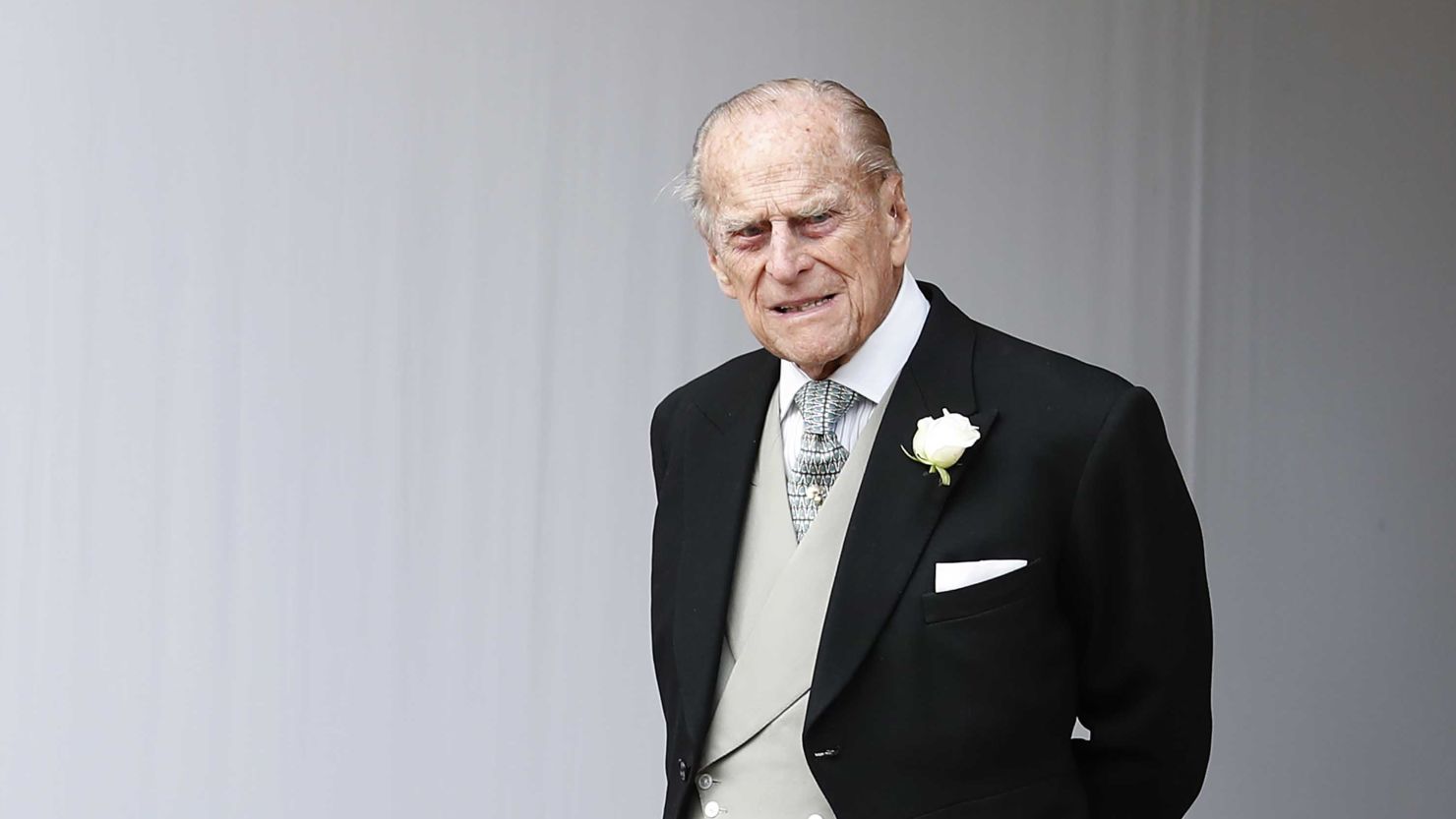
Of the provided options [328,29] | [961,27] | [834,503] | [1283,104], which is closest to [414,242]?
[328,29]

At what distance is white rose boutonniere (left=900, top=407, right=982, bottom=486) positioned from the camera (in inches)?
67.1

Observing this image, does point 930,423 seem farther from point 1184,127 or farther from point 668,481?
point 1184,127

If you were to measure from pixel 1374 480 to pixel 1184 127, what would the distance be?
41.5 inches

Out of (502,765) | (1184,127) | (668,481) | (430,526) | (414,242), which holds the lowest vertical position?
(502,765)

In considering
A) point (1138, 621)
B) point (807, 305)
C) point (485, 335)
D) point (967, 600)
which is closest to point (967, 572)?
point (967, 600)

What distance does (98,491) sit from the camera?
329 cm

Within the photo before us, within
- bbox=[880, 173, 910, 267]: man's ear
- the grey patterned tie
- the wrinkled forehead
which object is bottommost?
the grey patterned tie

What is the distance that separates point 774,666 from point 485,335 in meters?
2.00

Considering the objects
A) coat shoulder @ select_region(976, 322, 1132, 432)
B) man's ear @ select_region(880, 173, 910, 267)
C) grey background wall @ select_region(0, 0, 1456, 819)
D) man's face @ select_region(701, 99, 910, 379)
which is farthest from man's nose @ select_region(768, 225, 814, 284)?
grey background wall @ select_region(0, 0, 1456, 819)

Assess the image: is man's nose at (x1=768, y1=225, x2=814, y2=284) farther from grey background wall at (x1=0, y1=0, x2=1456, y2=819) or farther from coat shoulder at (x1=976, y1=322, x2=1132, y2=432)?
grey background wall at (x1=0, y1=0, x2=1456, y2=819)

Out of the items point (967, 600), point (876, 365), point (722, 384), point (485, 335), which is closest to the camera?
point (967, 600)

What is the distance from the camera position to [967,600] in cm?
168

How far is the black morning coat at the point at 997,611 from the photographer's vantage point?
66.2 inches

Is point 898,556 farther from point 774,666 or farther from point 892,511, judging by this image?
point 774,666
